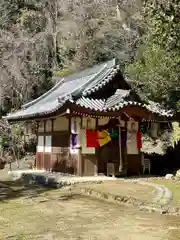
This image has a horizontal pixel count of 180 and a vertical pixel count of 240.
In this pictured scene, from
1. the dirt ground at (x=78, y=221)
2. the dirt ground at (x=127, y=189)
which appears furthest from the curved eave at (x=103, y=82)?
the dirt ground at (x=78, y=221)

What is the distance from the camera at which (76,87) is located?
1912 cm

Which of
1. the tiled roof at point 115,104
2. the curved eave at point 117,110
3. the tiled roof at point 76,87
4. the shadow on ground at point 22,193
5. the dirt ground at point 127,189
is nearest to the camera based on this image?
the dirt ground at point 127,189

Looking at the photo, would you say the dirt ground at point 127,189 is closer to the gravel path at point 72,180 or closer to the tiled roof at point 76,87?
the gravel path at point 72,180

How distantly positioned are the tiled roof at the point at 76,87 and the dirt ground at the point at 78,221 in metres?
5.40

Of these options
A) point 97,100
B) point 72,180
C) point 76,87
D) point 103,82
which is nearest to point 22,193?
point 72,180

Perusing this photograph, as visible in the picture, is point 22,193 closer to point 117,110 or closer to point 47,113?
point 47,113

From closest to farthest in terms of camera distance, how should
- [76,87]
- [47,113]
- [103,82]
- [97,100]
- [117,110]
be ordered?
[117,110] → [47,113] → [97,100] → [103,82] → [76,87]

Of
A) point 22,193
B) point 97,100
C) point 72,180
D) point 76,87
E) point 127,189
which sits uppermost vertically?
point 76,87

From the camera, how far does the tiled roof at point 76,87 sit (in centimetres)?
1717

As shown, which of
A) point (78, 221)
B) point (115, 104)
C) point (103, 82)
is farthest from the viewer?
point (103, 82)

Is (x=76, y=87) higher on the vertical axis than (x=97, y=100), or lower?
higher

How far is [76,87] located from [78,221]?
1126 centimetres

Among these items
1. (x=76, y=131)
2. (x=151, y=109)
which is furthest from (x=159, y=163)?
(x=76, y=131)

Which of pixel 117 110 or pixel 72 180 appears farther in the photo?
pixel 117 110
